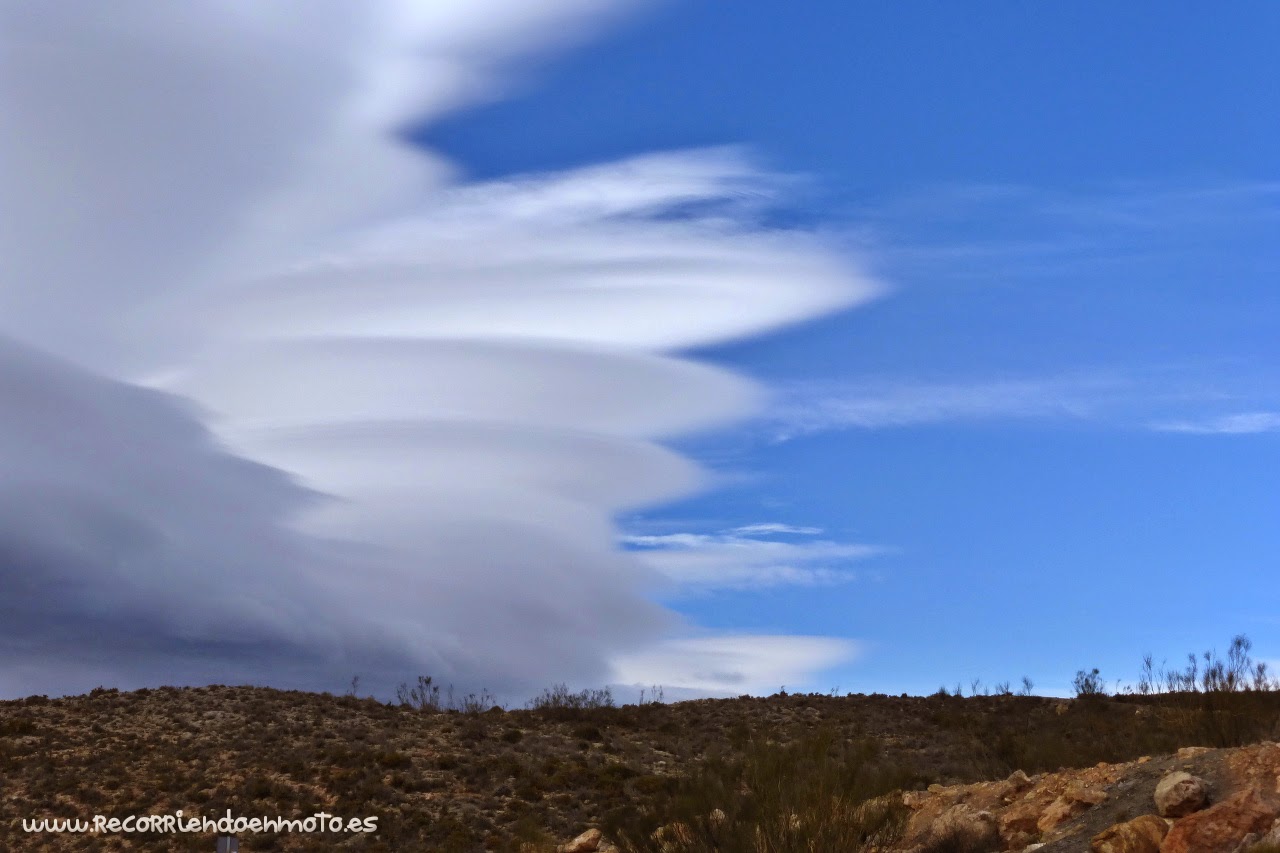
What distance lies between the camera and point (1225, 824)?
→ 15.8 meters

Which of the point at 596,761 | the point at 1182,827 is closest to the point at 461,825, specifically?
the point at 596,761

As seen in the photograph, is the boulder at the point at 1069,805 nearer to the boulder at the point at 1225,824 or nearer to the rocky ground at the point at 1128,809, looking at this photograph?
the rocky ground at the point at 1128,809

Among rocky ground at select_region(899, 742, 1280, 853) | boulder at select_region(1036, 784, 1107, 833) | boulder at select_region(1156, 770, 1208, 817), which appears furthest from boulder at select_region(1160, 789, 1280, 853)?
boulder at select_region(1036, 784, 1107, 833)

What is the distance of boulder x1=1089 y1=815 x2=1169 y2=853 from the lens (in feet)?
54.7

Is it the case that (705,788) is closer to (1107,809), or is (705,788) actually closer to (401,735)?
(1107,809)

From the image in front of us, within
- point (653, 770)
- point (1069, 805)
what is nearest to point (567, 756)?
point (653, 770)

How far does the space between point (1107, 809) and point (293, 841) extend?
22.4 m

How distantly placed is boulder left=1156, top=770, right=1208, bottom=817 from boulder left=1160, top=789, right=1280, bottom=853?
2.85ft

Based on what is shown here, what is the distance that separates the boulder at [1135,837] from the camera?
16.7 meters

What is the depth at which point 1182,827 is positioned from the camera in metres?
16.2

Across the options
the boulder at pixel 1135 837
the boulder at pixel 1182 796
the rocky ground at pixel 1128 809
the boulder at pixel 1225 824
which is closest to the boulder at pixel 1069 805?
the rocky ground at pixel 1128 809

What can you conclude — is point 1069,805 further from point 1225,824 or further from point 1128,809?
point 1225,824

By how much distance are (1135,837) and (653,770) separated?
23.7m

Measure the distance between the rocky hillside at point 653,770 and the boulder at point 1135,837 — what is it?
4 centimetres
